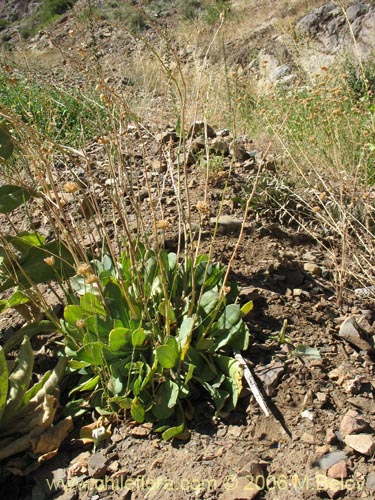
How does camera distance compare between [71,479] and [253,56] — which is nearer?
[71,479]

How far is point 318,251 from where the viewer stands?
307 centimetres

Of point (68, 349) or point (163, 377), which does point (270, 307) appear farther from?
point (68, 349)

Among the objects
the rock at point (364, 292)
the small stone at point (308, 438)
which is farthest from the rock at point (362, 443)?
the rock at point (364, 292)

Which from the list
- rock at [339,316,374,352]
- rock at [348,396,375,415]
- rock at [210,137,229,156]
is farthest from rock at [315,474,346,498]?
rock at [210,137,229,156]

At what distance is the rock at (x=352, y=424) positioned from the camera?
186cm

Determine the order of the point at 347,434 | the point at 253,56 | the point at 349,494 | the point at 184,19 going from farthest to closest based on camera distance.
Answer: the point at 184,19 → the point at 253,56 → the point at 347,434 → the point at 349,494

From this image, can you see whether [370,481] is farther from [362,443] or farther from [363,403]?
[363,403]

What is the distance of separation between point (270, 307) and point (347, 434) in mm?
769

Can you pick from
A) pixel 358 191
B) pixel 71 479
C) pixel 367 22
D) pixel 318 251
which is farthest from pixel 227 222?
pixel 367 22

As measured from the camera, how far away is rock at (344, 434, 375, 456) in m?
1.77

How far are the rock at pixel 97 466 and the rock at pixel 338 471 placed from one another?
799mm

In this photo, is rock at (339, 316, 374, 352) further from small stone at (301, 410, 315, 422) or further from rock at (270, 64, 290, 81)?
rock at (270, 64, 290, 81)

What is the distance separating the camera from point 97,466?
189 centimetres

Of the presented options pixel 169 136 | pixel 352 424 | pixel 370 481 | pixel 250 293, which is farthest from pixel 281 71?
pixel 370 481
